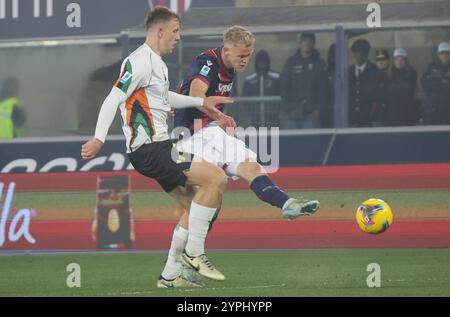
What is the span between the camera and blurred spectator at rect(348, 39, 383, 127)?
13.8 metres

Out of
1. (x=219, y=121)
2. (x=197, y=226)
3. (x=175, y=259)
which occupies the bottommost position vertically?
(x=175, y=259)

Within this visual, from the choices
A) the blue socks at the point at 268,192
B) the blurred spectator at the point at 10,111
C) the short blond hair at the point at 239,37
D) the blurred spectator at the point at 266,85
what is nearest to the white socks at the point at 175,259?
the blue socks at the point at 268,192

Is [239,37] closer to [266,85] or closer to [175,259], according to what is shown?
[175,259]

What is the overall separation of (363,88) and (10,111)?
166 inches

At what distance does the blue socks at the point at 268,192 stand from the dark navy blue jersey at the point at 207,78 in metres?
0.85

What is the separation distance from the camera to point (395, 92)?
45.0 feet

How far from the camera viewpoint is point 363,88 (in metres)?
13.8

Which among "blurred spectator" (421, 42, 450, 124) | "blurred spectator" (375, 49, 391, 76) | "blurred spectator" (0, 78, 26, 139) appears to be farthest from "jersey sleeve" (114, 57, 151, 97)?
"blurred spectator" (0, 78, 26, 139)

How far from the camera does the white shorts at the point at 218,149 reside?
32.1 ft

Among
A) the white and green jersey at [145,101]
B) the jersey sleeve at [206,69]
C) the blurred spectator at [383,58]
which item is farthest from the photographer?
the blurred spectator at [383,58]

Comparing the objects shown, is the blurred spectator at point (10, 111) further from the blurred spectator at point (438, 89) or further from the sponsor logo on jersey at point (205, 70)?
the sponsor logo on jersey at point (205, 70)

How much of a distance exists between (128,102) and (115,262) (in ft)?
10.3

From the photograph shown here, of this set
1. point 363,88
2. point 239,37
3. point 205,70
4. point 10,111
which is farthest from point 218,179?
point 10,111

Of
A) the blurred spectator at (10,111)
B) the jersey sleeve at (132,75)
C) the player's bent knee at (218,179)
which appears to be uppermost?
the jersey sleeve at (132,75)
